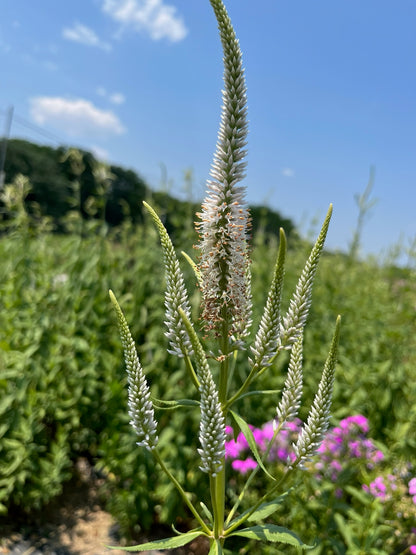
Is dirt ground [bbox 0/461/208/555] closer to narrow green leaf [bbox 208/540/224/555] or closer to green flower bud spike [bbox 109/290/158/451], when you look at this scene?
narrow green leaf [bbox 208/540/224/555]

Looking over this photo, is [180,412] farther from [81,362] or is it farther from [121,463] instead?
[81,362]

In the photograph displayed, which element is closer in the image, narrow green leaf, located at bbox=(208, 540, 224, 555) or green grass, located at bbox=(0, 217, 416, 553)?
narrow green leaf, located at bbox=(208, 540, 224, 555)

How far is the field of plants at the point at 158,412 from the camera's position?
3.13m

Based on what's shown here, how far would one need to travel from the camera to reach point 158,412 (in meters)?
3.74

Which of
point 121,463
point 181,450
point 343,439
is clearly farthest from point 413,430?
point 121,463

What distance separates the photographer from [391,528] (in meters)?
2.91

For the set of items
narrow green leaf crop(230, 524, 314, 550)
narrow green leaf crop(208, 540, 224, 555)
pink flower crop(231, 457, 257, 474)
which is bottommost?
pink flower crop(231, 457, 257, 474)

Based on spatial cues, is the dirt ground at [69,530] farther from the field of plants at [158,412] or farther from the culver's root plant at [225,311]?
the culver's root plant at [225,311]

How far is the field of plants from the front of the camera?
3129 millimetres

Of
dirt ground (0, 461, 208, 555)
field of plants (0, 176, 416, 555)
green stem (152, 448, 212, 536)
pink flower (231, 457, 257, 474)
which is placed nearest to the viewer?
green stem (152, 448, 212, 536)

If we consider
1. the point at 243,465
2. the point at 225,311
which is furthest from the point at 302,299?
the point at 243,465

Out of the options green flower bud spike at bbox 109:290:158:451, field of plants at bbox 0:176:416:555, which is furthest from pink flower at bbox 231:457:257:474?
green flower bud spike at bbox 109:290:158:451

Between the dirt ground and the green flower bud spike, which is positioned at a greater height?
the green flower bud spike

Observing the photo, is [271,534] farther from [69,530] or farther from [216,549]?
[69,530]
